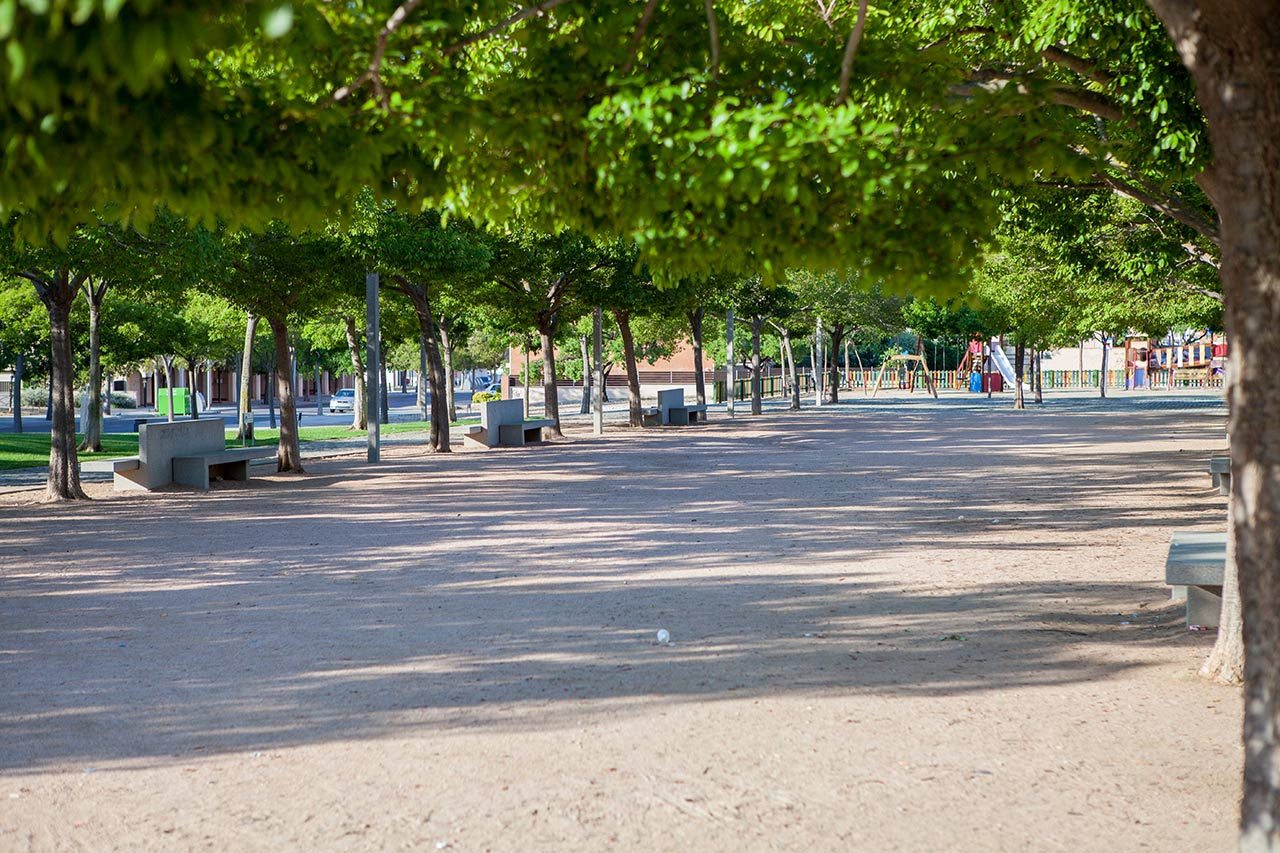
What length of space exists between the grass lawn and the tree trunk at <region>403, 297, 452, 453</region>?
682cm

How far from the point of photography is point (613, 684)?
21.8 ft

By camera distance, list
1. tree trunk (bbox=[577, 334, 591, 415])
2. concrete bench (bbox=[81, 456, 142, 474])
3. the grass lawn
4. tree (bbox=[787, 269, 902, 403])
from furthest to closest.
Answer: tree trunk (bbox=[577, 334, 591, 415]), tree (bbox=[787, 269, 902, 403]), the grass lawn, concrete bench (bbox=[81, 456, 142, 474])

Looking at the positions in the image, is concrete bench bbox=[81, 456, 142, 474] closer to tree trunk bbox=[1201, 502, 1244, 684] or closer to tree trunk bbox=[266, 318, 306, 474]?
tree trunk bbox=[266, 318, 306, 474]

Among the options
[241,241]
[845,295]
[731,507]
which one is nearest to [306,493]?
[241,241]

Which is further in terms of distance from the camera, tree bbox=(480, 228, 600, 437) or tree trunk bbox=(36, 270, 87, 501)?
tree bbox=(480, 228, 600, 437)

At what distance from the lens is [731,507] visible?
15266 millimetres

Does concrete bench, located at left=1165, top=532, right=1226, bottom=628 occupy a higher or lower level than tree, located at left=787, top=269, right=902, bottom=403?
lower

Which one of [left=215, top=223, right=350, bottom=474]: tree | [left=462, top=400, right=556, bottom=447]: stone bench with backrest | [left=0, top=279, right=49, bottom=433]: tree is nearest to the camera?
[left=215, top=223, right=350, bottom=474]: tree

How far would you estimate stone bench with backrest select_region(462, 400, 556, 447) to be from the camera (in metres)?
28.9

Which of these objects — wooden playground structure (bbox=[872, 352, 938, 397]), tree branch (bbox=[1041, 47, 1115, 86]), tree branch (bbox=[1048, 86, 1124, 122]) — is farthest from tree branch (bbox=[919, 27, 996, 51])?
wooden playground structure (bbox=[872, 352, 938, 397])

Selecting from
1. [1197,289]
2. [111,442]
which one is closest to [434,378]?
[111,442]

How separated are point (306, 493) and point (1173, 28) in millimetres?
15528

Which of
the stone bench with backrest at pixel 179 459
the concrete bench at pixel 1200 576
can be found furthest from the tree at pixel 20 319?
the concrete bench at pixel 1200 576

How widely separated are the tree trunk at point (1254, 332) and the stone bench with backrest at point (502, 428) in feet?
82.4
